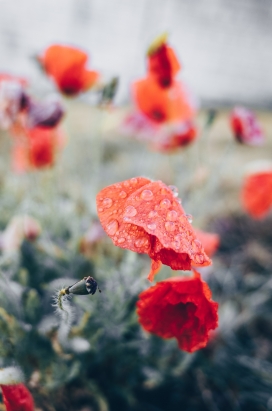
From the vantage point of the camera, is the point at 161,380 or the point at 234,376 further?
the point at 234,376

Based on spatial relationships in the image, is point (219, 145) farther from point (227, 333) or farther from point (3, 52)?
point (3, 52)

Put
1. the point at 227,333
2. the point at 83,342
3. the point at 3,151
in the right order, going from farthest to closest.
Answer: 1. the point at 3,151
2. the point at 227,333
3. the point at 83,342

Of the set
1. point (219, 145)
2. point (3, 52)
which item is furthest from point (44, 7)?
point (219, 145)

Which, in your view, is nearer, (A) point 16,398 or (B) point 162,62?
(A) point 16,398

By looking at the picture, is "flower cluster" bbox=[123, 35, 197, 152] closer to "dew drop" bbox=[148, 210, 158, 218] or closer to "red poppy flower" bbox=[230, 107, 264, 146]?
"red poppy flower" bbox=[230, 107, 264, 146]

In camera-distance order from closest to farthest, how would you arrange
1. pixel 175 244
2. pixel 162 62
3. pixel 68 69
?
pixel 175 244
pixel 162 62
pixel 68 69

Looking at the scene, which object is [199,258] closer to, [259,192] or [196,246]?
[196,246]

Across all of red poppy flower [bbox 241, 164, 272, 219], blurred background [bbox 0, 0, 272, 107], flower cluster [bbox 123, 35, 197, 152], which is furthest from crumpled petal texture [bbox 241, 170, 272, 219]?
blurred background [bbox 0, 0, 272, 107]

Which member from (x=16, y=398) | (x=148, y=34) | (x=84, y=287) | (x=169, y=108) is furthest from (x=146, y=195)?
(x=148, y=34)
